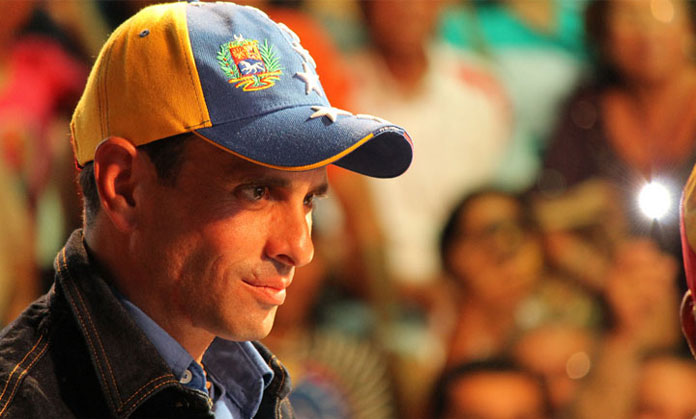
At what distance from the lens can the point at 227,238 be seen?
1.20 m

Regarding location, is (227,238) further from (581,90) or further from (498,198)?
(581,90)

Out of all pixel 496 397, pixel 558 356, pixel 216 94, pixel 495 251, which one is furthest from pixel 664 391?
pixel 216 94

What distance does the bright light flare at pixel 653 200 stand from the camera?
13.9ft

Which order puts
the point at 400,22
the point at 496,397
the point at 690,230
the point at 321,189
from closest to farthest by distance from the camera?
the point at 690,230 < the point at 321,189 < the point at 496,397 < the point at 400,22

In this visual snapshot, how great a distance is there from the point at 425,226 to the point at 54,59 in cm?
174

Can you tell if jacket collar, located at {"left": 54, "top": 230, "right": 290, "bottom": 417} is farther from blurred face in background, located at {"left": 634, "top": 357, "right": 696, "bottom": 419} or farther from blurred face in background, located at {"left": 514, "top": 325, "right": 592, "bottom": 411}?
blurred face in background, located at {"left": 634, "top": 357, "right": 696, "bottom": 419}

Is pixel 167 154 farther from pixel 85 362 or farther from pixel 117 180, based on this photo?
pixel 85 362

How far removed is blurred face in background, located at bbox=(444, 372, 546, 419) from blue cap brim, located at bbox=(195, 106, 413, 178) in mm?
2957

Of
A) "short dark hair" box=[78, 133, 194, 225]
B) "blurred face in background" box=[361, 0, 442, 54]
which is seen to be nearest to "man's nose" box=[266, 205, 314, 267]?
"short dark hair" box=[78, 133, 194, 225]

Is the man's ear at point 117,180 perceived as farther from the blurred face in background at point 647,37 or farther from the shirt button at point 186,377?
the blurred face in background at point 647,37

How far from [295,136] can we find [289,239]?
0.45ft

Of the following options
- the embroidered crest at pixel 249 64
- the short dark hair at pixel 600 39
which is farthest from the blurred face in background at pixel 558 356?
the embroidered crest at pixel 249 64

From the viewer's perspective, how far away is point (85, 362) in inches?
46.5

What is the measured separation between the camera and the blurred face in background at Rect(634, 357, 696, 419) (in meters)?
4.18
